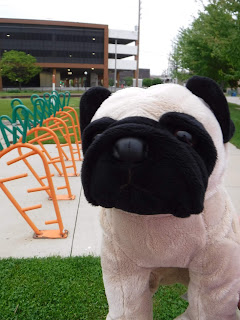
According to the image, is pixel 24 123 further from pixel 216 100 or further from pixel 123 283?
pixel 216 100

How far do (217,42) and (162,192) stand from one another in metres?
13.4

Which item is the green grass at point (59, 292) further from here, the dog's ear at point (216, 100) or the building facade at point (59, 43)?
the building facade at point (59, 43)

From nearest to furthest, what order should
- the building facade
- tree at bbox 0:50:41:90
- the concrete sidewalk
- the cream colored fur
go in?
the cream colored fur < the concrete sidewalk < tree at bbox 0:50:41:90 < the building facade

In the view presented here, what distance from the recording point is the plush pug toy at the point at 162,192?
882mm

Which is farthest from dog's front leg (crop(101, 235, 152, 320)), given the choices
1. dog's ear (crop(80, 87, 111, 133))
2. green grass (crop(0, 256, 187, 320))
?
green grass (crop(0, 256, 187, 320))

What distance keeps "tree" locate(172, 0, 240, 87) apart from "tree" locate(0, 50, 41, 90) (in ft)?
88.0

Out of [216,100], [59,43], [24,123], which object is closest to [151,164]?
[216,100]

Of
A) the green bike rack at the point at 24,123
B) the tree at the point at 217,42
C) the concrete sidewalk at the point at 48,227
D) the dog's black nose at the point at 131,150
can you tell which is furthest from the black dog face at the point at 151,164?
the tree at the point at 217,42

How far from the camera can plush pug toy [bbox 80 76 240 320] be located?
882 millimetres

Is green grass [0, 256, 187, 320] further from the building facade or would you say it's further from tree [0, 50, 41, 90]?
the building facade

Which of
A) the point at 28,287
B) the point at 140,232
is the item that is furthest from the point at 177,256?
the point at 28,287

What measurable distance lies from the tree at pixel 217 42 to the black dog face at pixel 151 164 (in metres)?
11.4

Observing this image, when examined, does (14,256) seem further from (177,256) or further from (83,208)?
(177,256)

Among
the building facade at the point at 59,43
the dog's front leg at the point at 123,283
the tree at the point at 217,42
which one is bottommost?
the dog's front leg at the point at 123,283
